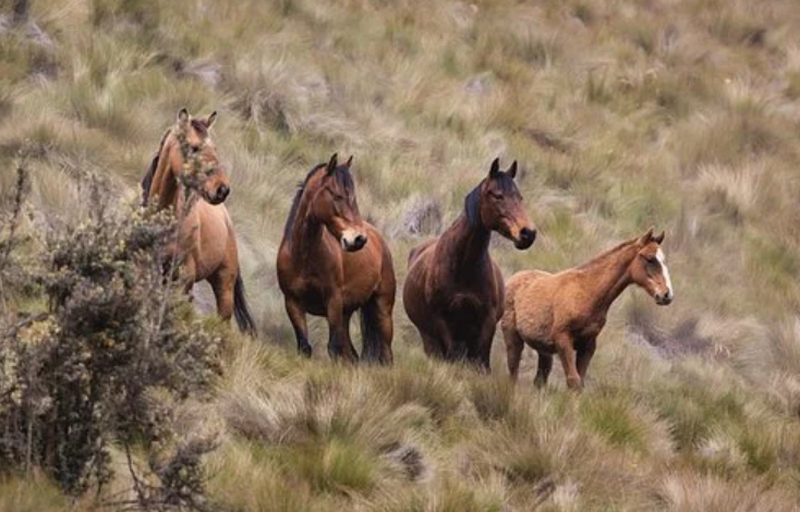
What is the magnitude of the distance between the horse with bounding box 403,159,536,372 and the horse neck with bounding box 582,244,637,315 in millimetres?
725

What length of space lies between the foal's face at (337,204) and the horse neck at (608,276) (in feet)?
7.02

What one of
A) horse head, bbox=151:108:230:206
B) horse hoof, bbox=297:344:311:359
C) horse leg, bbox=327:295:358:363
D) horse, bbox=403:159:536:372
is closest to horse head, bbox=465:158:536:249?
horse, bbox=403:159:536:372

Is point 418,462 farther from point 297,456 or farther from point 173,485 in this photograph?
point 173,485

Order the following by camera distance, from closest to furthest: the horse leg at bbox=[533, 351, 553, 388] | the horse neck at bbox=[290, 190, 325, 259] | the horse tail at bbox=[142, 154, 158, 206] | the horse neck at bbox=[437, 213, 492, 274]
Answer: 1. the horse tail at bbox=[142, 154, 158, 206]
2. the horse neck at bbox=[290, 190, 325, 259]
3. the horse neck at bbox=[437, 213, 492, 274]
4. the horse leg at bbox=[533, 351, 553, 388]

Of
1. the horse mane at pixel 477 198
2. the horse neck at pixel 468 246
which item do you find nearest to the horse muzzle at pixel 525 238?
the horse mane at pixel 477 198

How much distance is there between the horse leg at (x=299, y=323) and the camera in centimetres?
1139

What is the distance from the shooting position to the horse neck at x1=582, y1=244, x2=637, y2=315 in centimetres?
Answer: 1229

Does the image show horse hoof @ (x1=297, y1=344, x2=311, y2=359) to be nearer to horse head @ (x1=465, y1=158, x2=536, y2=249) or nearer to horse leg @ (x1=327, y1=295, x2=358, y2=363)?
horse leg @ (x1=327, y1=295, x2=358, y2=363)

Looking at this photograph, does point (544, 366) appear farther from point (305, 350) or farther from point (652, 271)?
point (305, 350)

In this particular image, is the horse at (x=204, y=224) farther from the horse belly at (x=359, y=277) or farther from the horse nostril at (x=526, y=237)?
the horse nostril at (x=526, y=237)

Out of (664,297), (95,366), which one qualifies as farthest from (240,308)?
(95,366)

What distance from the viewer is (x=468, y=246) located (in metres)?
11.9

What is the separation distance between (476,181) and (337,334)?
6.78m

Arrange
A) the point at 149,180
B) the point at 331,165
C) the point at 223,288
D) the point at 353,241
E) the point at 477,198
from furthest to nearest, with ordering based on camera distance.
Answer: the point at 477,198 < the point at 223,288 < the point at 331,165 < the point at 149,180 < the point at 353,241
